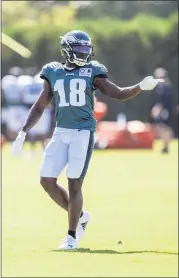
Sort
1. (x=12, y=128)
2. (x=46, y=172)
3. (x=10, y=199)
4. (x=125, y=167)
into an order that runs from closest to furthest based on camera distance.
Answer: (x=46, y=172)
(x=10, y=199)
(x=125, y=167)
(x=12, y=128)

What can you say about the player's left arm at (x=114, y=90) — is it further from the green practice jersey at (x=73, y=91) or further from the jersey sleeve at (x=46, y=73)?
the jersey sleeve at (x=46, y=73)

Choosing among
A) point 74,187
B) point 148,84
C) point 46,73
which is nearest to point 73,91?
point 46,73

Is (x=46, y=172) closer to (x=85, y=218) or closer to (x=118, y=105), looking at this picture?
(x=85, y=218)

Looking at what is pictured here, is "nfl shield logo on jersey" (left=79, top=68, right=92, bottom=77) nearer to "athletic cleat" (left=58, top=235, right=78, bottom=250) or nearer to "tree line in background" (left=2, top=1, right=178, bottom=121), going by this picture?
"athletic cleat" (left=58, top=235, right=78, bottom=250)

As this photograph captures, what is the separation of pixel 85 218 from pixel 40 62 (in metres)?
16.6

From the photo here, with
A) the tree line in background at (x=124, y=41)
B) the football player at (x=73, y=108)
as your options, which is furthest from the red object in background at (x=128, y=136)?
the football player at (x=73, y=108)

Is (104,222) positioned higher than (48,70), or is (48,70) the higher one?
(48,70)

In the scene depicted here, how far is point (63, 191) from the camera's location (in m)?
10.1

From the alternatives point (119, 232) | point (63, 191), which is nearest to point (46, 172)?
point (63, 191)

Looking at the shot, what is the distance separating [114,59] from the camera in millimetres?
23000

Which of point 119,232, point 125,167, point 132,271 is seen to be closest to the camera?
point 132,271

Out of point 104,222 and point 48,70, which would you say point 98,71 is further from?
point 104,222

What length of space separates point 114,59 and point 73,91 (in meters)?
13.5

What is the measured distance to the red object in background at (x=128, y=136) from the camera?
27.4 m
